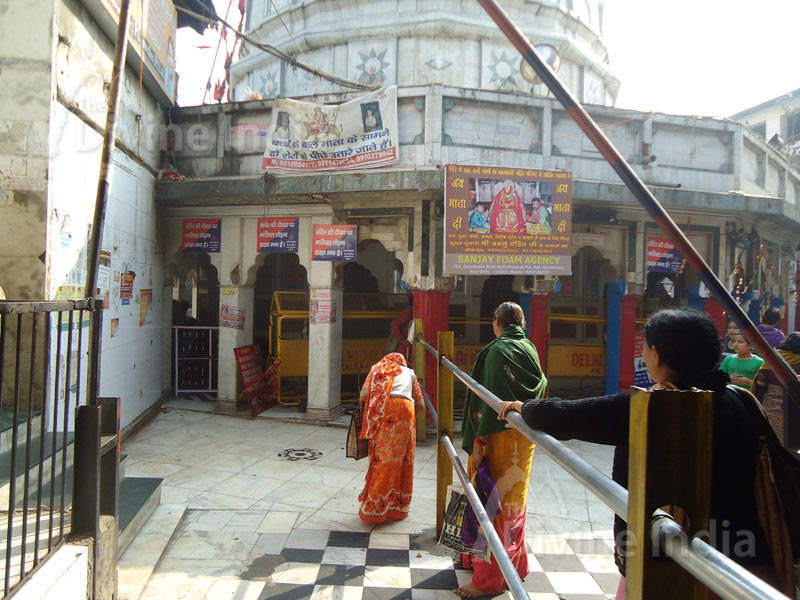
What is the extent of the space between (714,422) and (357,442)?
3.41 meters

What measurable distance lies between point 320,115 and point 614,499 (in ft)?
25.5

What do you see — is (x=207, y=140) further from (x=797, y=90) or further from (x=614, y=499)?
(x=797, y=90)

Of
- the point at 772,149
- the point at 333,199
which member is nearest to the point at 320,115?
the point at 333,199

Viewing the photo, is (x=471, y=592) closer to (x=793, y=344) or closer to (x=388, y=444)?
(x=388, y=444)

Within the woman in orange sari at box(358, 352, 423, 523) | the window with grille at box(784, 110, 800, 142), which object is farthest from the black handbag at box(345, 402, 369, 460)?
the window with grille at box(784, 110, 800, 142)

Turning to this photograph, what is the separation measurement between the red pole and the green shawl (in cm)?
133

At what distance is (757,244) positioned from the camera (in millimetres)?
9367

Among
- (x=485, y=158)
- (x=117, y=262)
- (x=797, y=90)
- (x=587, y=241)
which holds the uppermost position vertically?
(x=797, y=90)

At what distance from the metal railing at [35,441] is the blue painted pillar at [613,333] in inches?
306

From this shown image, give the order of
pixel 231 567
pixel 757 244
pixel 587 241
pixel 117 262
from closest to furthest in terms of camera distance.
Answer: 1. pixel 231 567
2. pixel 117 262
3. pixel 587 241
4. pixel 757 244

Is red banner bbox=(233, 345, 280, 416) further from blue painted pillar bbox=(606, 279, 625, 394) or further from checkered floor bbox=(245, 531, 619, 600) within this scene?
blue painted pillar bbox=(606, 279, 625, 394)

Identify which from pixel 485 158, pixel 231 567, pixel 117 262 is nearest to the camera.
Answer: pixel 231 567

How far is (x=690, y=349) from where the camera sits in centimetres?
158

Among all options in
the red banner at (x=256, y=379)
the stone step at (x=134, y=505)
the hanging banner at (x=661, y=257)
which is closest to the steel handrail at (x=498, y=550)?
the stone step at (x=134, y=505)
